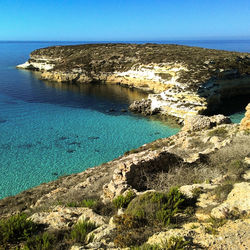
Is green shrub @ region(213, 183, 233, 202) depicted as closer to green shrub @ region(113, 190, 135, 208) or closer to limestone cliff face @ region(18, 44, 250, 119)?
green shrub @ region(113, 190, 135, 208)

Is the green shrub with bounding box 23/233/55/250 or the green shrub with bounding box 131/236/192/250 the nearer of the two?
the green shrub with bounding box 131/236/192/250

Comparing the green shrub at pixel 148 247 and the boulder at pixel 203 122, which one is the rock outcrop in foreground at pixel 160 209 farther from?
the boulder at pixel 203 122

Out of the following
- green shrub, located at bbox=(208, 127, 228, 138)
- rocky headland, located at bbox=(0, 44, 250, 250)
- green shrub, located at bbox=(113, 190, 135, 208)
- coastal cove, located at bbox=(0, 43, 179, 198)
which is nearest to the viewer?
rocky headland, located at bbox=(0, 44, 250, 250)

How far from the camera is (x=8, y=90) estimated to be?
46.7m

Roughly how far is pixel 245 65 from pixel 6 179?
47267 mm

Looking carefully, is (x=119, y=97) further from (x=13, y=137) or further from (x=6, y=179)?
(x=6, y=179)

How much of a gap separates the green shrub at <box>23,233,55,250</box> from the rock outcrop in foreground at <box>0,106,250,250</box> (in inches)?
1.4

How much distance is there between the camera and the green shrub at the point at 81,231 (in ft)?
21.1

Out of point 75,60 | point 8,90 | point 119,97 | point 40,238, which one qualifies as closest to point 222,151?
point 40,238

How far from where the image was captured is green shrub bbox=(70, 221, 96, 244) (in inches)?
253

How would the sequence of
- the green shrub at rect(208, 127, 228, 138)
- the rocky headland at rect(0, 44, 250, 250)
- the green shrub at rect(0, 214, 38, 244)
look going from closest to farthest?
the rocky headland at rect(0, 44, 250, 250), the green shrub at rect(0, 214, 38, 244), the green shrub at rect(208, 127, 228, 138)

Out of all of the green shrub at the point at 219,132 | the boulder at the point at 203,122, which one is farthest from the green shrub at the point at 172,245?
the boulder at the point at 203,122

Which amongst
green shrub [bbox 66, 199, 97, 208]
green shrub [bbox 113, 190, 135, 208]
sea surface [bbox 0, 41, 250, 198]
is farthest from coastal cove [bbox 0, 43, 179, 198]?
green shrub [bbox 113, 190, 135, 208]

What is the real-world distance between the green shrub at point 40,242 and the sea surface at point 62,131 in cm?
1070
